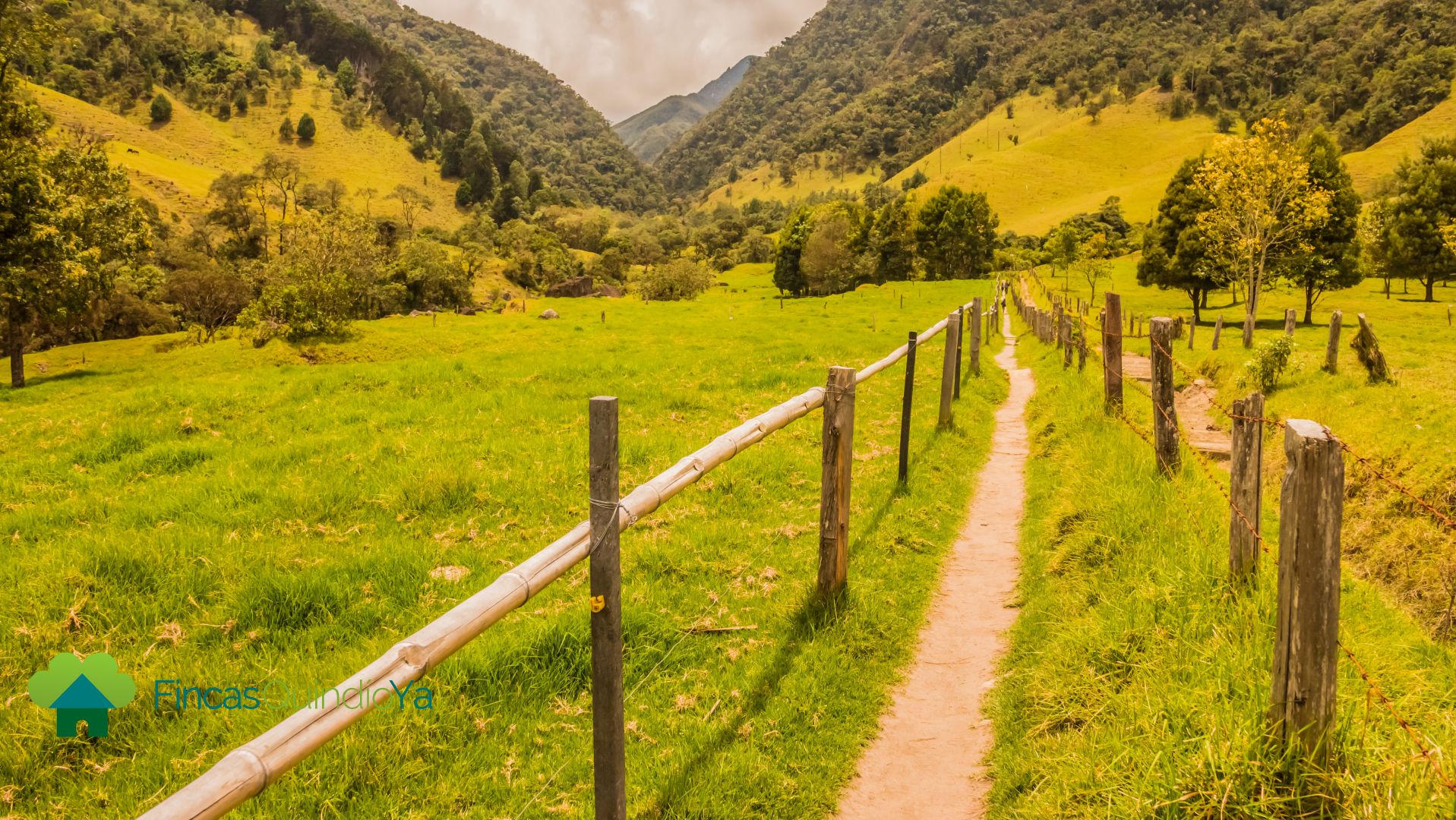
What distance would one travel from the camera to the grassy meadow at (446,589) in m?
4.01

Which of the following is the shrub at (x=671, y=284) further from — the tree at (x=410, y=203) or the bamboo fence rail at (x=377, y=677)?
the bamboo fence rail at (x=377, y=677)

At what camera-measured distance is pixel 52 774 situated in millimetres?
3793

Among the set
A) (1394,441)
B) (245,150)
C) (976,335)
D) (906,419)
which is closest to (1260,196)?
(976,335)

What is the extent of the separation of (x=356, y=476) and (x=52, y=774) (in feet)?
18.5

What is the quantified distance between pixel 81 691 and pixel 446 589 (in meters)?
2.49

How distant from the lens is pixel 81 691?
444 centimetres

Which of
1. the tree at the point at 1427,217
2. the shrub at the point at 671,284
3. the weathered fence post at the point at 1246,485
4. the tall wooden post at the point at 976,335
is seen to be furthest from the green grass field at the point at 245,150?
the tree at the point at 1427,217

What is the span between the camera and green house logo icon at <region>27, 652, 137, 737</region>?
406 centimetres

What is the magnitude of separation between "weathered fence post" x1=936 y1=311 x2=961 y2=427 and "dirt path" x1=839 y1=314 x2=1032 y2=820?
149 inches

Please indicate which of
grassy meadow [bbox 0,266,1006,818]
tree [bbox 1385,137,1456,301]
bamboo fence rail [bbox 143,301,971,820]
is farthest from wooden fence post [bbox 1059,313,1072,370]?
tree [bbox 1385,137,1456,301]

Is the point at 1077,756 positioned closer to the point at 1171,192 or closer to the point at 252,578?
the point at 252,578

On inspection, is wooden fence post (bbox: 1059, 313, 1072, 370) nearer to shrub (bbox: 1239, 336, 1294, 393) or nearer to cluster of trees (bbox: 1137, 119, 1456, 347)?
shrub (bbox: 1239, 336, 1294, 393)

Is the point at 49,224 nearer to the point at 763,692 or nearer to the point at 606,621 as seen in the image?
Answer: the point at 763,692

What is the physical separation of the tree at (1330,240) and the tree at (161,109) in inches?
8157
